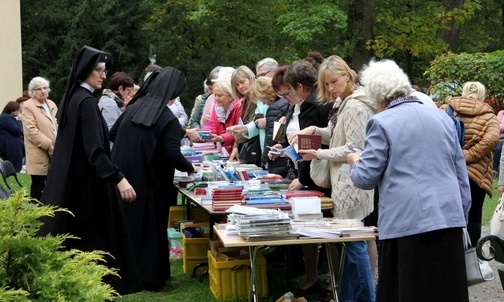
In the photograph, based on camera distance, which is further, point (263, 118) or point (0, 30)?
point (0, 30)

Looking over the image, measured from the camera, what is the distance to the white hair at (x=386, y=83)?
5.09m

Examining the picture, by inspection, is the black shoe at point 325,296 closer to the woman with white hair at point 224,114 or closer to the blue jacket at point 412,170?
the blue jacket at point 412,170

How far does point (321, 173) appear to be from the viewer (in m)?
7.11

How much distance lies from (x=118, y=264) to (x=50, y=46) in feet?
75.8

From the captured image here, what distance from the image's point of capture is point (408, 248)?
4949 mm

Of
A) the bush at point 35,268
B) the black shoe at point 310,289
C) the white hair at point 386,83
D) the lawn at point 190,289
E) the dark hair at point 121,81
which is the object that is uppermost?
the white hair at point 386,83

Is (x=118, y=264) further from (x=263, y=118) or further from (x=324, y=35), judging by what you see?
(x=324, y=35)

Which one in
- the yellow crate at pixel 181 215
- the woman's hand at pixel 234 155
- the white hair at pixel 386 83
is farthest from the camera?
the yellow crate at pixel 181 215

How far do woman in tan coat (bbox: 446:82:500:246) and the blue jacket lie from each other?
3.36 metres

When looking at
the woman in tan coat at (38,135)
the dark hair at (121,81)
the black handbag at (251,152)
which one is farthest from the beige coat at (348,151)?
the woman in tan coat at (38,135)

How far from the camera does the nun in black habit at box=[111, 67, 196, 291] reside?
7895 millimetres

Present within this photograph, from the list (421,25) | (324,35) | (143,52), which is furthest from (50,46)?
(421,25)

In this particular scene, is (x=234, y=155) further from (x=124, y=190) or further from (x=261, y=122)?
(x=124, y=190)

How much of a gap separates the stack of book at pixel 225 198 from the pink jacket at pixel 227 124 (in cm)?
306
